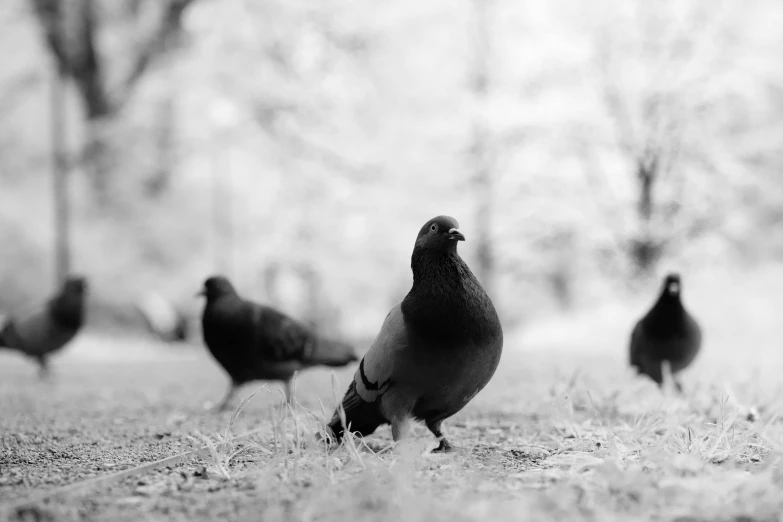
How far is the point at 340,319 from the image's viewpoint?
21406 millimetres

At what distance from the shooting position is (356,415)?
3.01 meters

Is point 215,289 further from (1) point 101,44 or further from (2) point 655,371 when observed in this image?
(1) point 101,44

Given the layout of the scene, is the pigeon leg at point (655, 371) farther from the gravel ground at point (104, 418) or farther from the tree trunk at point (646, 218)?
the tree trunk at point (646, 218)

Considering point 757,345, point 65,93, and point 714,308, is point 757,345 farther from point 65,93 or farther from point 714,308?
A: point 65,93

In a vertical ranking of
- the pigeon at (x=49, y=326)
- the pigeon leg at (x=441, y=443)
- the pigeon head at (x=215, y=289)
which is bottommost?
the pigeon at (x=49, y=326)

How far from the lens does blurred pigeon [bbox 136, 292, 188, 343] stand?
54.1 ft

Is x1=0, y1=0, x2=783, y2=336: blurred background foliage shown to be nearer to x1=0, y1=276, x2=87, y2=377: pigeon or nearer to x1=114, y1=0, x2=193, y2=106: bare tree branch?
x1=114, y1=0, x2=193, y2=106: bare tree branch

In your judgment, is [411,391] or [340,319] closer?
[411,391]

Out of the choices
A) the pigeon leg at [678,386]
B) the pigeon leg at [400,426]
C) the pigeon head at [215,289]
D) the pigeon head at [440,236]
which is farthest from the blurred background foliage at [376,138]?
the pigeon leg at [400,426]

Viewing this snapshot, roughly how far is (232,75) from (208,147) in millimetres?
1473

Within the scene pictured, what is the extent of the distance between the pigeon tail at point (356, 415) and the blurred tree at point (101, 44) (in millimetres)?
14394

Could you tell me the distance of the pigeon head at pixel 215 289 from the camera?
4891mm

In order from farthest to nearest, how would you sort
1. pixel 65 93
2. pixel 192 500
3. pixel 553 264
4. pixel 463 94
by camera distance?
pixel 553 264
pixel 65 93
pixel 463 94
pixel 192 500

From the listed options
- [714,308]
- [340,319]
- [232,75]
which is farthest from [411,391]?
[340,319]
